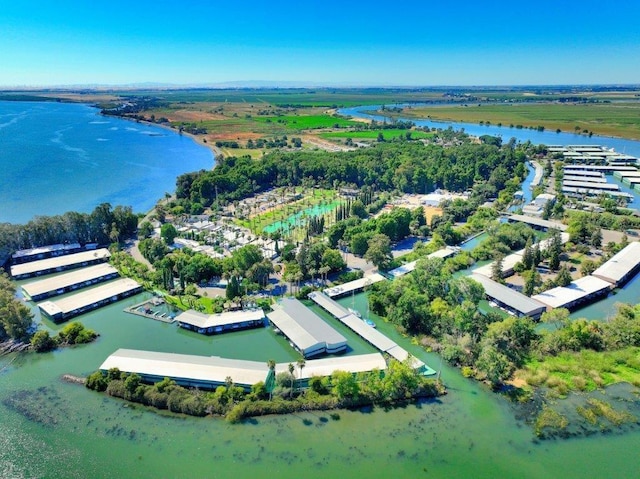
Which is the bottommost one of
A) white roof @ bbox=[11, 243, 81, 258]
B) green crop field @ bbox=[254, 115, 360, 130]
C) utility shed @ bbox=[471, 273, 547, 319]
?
white roof @ bbox=[11, 243, 81, 258]

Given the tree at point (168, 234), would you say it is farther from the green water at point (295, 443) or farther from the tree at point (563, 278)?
the tree at point (563, 278)

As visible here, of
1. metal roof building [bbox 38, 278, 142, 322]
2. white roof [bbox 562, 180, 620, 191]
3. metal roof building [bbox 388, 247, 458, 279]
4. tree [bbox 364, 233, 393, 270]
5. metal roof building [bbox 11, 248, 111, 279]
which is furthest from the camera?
white roof [bbox 562, 180, 620, 191]

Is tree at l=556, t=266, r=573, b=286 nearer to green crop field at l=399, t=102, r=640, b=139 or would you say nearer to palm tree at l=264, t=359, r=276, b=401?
palm tree at l=264, t=359, r=276, b=401

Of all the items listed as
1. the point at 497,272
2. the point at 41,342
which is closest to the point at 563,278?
the point at 497,272

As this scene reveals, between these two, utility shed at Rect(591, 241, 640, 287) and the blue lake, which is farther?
the blue lake

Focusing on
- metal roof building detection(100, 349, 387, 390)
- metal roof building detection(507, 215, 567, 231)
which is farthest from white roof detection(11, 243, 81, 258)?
metal roof building detection(507, 215, 567, 231)
